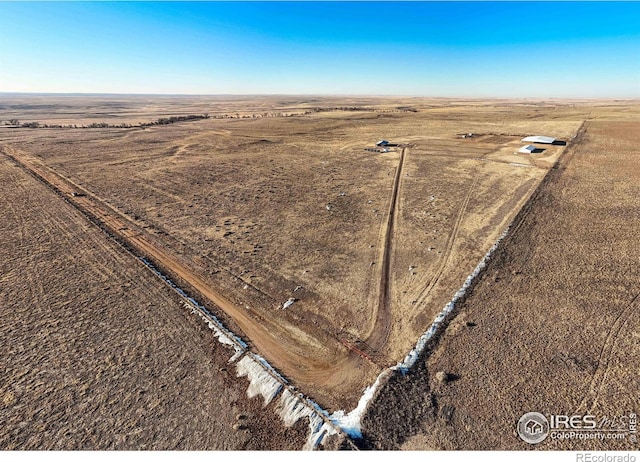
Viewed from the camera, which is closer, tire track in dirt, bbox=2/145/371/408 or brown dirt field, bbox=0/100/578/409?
tire track in dirt, bbox=2/145/371/408

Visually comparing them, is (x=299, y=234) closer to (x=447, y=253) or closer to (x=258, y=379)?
(x=447, y=253)

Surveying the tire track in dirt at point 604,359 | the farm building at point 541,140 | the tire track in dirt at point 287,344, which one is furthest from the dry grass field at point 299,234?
the tire track in dirt at point 604,359

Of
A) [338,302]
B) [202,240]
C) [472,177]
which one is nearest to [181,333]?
[338,302]

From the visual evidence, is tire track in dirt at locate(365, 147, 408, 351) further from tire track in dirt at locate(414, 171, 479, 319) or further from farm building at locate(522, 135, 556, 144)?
farm building at locate(522, 135, 556, 144)

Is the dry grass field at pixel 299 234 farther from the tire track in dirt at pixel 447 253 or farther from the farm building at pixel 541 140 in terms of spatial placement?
the farm building at pixel 541 140

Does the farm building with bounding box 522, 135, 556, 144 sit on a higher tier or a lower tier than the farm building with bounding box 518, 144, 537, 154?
higher

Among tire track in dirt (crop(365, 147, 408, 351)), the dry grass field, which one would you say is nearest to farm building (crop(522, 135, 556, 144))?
the dry grass field
